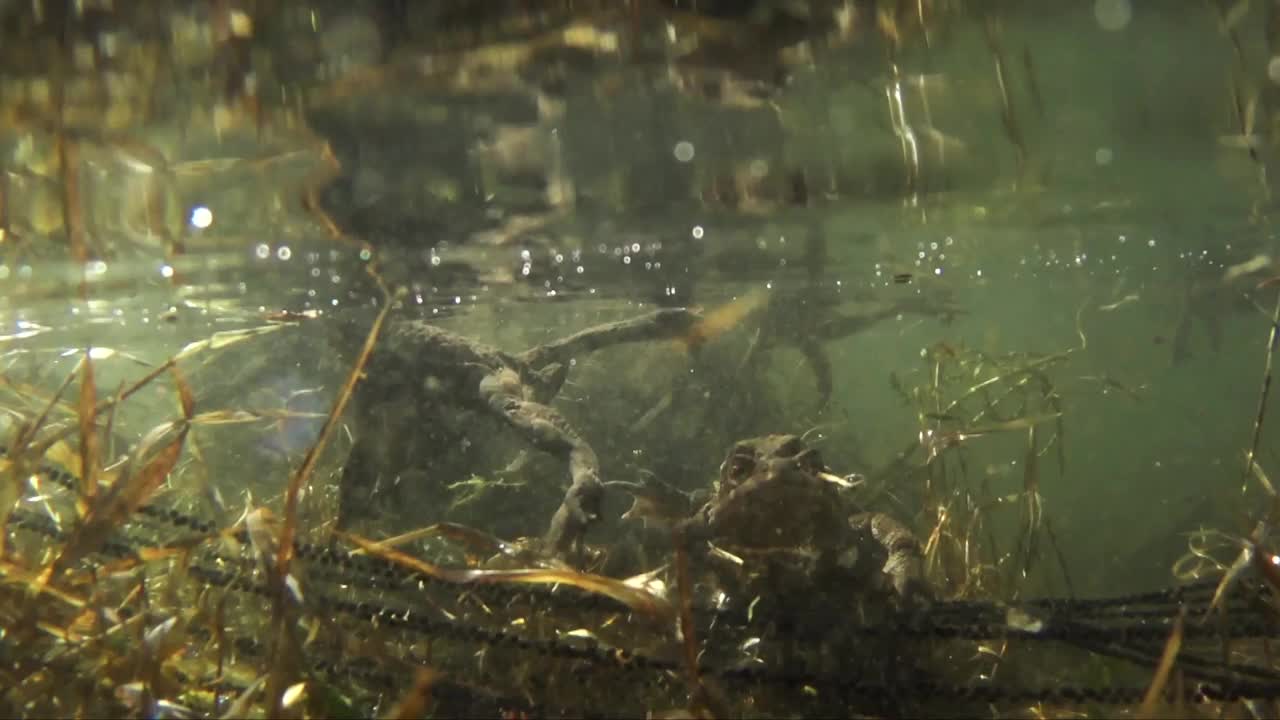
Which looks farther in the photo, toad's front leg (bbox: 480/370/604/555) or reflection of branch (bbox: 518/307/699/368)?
reflection of branch (bbox: 518/307/699/368)

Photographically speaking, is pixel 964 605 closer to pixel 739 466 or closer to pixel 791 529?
pixel 791 529

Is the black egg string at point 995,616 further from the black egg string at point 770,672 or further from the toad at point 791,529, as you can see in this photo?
the toad at point 791,529

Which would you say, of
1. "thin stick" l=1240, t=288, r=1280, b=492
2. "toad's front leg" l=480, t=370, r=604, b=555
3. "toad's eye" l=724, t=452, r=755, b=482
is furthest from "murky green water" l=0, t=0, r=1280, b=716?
"thin stick" l=1240, t=288, r=1280, b=492

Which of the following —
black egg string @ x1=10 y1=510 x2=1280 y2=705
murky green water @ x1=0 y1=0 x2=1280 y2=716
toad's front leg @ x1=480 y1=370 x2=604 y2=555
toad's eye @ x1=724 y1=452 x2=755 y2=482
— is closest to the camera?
black egg string @ x1=10 y1=510 x2=1280 y2=705

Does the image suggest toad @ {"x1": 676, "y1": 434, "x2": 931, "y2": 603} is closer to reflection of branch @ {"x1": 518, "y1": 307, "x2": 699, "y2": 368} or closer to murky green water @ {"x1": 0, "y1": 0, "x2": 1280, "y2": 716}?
murky green water @ {"x1": 0, "y1": 0, "x2": 1280, "y2": 716}

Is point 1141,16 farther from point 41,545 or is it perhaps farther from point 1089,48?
point 41,545

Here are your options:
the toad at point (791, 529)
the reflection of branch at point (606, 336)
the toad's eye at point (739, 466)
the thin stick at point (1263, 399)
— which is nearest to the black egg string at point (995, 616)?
the toad at point (791, 529)
